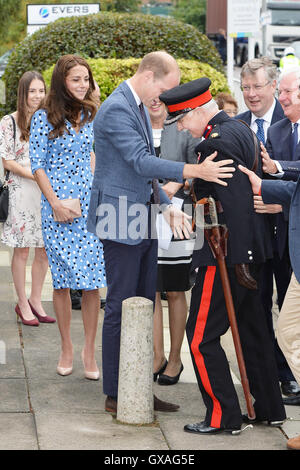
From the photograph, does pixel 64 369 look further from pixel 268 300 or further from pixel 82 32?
pixel 82 32

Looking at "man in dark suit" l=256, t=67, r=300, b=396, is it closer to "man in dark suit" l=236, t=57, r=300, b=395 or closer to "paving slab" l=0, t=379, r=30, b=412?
"man in dark suit" l=236, t=57, r=300, b=395

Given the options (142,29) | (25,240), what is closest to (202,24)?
(142,29)

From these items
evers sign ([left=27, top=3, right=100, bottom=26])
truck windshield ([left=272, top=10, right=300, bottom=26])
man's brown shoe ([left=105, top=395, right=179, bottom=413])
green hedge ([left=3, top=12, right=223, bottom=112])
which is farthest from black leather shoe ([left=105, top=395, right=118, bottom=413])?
truck windshield ([left=272, top=10, right=300, bottom=26])

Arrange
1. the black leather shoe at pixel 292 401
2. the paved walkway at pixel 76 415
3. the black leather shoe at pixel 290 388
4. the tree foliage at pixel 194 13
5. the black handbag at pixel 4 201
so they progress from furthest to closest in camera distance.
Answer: the tree foliage at pixel 194 13
the black handbag at pixel 4 201
the black leather shoe at pixel 290 388
the black leather shoe at pixel 292 401
the paved walkway at pixel 76 415

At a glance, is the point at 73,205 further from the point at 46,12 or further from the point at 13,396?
the point at 46,12

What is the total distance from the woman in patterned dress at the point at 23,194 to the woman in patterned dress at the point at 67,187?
117 centimetres

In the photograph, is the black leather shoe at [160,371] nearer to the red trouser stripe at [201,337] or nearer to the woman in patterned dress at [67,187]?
the woman in patterned dress at [67,187]

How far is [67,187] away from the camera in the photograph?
5.89m

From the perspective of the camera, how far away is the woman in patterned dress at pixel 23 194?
277 inches

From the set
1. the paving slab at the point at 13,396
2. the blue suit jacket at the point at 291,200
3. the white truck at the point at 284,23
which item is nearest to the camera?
the blue suit jacket at the point at 291,200

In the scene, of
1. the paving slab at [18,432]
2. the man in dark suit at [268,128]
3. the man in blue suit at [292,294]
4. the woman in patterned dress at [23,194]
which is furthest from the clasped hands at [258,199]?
the woman in patterned dress at [23,194]

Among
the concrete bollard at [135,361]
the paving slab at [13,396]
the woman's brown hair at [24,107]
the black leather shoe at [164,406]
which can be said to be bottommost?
the black leather shoe at [164,406]

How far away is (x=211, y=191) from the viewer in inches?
193
